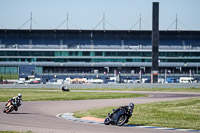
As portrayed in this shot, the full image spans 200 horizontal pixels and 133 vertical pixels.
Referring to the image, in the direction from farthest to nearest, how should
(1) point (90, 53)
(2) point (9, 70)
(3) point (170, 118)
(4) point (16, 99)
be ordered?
(1) point (90, 53) → (2) point (9, 70) → (4) point (16, 99) → (3) point (170, 118)

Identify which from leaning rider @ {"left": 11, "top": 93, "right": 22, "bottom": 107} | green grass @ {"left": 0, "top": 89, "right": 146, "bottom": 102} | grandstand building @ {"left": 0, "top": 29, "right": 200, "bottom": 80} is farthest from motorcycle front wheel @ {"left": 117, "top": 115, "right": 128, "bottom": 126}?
grandstand building @ {"left": 0, "top": 29, "right": 200, "bottom": 80}

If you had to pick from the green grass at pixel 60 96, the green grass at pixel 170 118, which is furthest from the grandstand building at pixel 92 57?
the green grass at pixel 170 118

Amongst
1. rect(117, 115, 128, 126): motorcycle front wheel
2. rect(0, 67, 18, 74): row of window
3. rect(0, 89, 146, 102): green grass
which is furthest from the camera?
rect(0, 67, 18, 74): row of window

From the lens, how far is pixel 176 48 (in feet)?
464

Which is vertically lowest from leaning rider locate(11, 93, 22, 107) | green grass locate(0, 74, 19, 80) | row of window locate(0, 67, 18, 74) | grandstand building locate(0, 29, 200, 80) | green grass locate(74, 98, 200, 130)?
green grass locate(74, 98, 200, 130)

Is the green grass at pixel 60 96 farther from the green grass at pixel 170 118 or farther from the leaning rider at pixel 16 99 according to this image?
the green grass at pixel 170 118

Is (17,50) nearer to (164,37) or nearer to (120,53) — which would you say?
(120,53)

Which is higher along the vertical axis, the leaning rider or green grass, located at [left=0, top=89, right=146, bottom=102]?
the leaning rider

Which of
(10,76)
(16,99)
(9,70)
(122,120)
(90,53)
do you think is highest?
(90,53)

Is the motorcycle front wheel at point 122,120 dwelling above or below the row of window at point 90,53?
below

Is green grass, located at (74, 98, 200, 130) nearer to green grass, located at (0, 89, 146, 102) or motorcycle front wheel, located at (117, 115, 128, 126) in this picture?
motorcycle front wheel, located at (117, 115, 128, 126)

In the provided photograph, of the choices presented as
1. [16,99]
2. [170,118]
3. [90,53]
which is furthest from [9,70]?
[170,118]

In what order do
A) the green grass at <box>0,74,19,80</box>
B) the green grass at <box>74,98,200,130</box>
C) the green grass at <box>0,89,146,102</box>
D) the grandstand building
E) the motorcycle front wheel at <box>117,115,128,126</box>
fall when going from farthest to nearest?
1. the grandstand building
2. the green grass at <box>0,74,19,80</box>
3. the green grass at <box>0,89,146,102</box>
4. the green grass at <box>74,98,200,130</box>
5. the motorcycle front wheel at <box>117,115,128,126</box>

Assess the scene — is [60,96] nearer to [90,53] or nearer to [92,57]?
[92,57]
